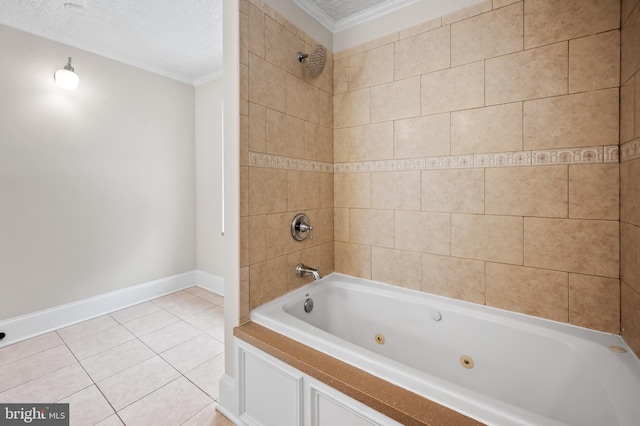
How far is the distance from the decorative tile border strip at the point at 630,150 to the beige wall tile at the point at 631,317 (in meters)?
0.58

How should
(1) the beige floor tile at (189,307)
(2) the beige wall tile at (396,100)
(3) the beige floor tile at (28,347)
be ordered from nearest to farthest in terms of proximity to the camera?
(2) the beige wall tile at (396,100)
(3) the beige floor tile at (28,347)
(1) the beige floor tile at (189,307)

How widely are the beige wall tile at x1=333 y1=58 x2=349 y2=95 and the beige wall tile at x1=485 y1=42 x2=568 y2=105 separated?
98 centimetres

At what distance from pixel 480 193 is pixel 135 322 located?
10.4ft

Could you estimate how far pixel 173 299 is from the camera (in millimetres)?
3119

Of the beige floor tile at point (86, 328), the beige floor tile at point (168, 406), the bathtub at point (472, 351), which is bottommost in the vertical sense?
the beige floor tile at point (168, 406)

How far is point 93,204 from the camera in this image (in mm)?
2650

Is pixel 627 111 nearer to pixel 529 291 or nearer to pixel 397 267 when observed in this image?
pixel 529 291

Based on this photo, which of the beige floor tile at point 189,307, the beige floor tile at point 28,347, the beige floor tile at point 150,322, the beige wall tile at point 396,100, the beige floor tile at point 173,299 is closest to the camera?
the beige wall tile at point 396,100

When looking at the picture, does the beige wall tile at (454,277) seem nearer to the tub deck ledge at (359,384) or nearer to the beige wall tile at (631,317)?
the beige wall tile at (631,317)

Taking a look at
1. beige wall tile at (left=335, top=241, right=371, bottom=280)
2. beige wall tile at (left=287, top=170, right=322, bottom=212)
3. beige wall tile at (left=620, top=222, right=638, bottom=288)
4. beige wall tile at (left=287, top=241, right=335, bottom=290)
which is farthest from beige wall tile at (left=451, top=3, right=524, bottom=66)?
beige wall tile at (left=287, top=241, right=335, bottom=290)

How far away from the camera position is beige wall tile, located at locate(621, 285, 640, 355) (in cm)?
112

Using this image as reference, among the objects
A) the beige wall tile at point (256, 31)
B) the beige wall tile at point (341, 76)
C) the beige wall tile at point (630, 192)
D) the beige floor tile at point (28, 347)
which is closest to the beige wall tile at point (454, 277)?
the beige wall tile at point (630, 192)

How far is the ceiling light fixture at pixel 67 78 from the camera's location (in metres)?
2.34

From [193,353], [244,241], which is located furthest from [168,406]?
[244,241]
